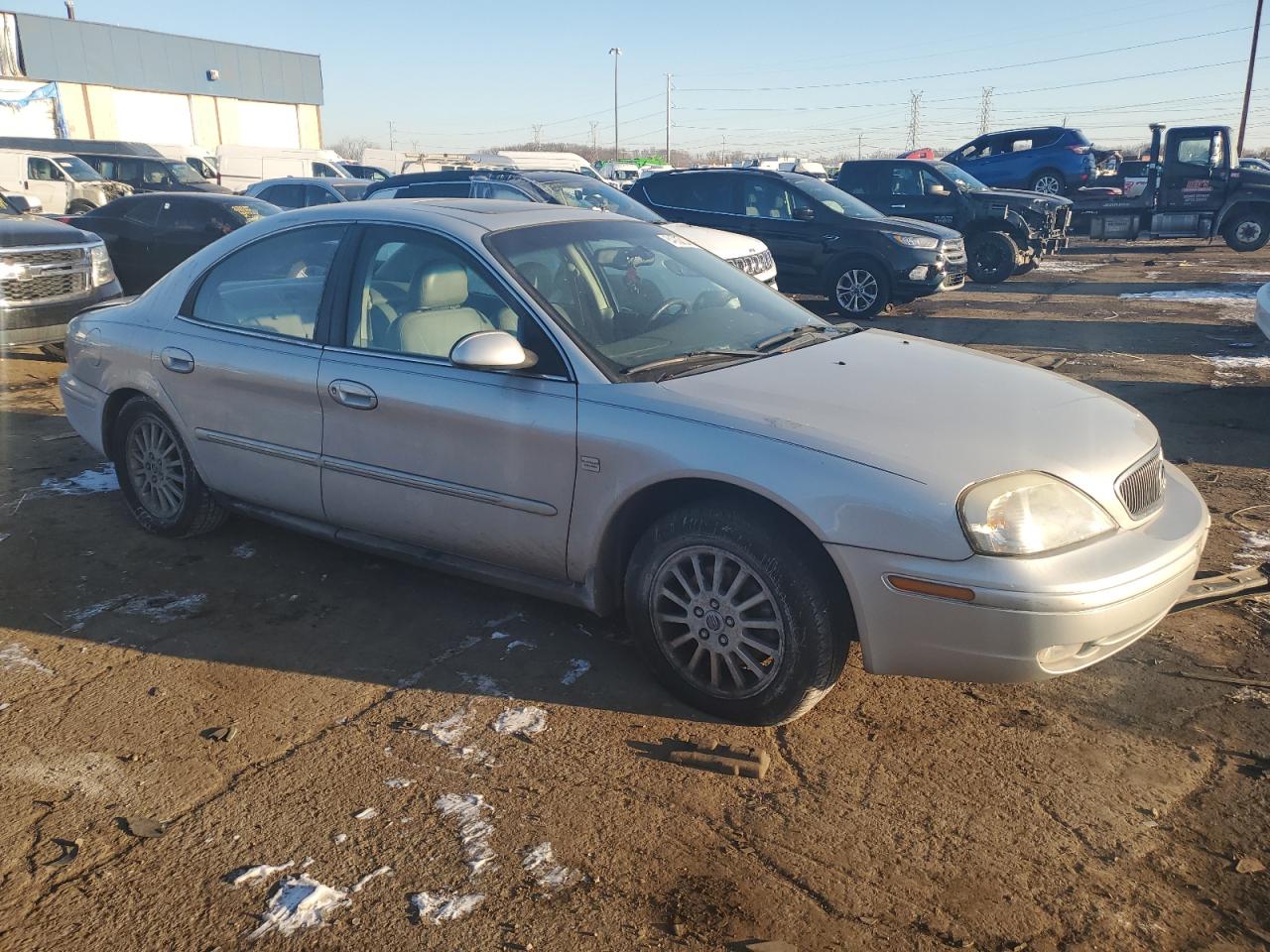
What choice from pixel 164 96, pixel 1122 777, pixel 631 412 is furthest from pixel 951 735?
pixel 164 96

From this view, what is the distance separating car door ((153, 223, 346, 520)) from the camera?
13.5 feet

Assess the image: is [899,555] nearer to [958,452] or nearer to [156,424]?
[958,452]

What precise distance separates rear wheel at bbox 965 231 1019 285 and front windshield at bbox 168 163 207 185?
54.7ft

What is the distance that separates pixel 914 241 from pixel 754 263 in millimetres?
3026

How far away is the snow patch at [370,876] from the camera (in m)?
2.53

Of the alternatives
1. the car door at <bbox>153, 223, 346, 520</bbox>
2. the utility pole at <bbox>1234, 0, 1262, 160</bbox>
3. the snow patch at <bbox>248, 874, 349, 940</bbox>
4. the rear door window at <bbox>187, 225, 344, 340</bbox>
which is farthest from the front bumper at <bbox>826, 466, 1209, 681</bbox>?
the utility pole at <bbox>1234, 0, 1262, 160</bbox>

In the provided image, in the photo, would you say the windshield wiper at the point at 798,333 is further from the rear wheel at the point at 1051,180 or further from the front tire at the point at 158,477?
the rear wheel at the point at 1051,180

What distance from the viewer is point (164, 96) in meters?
48.6

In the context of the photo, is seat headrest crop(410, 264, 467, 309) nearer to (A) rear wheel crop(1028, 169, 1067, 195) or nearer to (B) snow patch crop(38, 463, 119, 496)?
(B) snow patch crop(38, 463, 119, 496)

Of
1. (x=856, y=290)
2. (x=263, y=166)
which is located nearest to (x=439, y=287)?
(x=856, y=290)

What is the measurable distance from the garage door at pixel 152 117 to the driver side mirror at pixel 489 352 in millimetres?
50684

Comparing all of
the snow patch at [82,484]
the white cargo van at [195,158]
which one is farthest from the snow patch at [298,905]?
the white cargo van at [195,158]

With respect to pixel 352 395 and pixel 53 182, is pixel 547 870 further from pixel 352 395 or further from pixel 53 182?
pixel 53 182

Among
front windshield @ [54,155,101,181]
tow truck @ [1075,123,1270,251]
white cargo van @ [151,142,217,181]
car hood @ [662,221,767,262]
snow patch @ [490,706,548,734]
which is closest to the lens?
snow patch @ [490,706,548,734]
